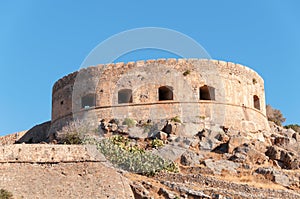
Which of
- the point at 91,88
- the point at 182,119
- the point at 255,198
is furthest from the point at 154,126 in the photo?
the point at 255,198

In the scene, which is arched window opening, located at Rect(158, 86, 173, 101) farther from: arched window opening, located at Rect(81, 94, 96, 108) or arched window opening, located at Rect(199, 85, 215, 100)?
arched window opening, located at Rect(81, 94, 96, 108)

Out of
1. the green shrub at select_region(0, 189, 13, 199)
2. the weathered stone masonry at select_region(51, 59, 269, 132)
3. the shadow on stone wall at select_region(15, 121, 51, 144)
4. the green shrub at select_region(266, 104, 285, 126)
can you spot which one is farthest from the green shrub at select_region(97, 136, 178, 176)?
the green shrub at select_region(266, 104, 285, 126)

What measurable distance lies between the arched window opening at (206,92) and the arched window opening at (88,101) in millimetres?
5476

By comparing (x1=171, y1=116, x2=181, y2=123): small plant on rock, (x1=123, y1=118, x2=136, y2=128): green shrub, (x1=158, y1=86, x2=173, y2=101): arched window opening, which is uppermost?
(x1=158, y1=86, x2=173, y2=101): arched window opening

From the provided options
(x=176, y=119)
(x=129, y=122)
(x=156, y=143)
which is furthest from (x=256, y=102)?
(x=156, y=143)

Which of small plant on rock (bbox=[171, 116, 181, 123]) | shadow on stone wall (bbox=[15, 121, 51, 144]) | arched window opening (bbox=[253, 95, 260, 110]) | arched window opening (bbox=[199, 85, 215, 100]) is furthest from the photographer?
shadow on stone wall (bbox=[15, 121, 51, 144])

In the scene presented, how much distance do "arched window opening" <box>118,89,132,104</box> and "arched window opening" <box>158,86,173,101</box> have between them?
60.7 inches

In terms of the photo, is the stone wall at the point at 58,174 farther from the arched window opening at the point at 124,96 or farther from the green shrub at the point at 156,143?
the arched window opening at the point at 124,96

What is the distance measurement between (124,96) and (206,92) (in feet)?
13.8

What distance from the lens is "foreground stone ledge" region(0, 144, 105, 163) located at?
66.1 ft

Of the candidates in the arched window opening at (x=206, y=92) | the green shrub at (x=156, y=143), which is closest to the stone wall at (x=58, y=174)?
the green shrub at (x=156, y=143)

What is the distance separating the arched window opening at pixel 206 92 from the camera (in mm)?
28953

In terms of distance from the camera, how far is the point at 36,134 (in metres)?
32.6

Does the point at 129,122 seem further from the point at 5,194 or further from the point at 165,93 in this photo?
the point at 5,194
